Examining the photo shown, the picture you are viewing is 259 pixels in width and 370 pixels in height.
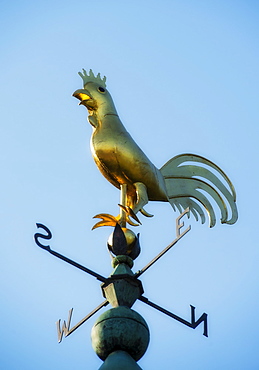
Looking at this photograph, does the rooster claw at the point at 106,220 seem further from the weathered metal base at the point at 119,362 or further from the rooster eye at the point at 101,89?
the rooster eye at the point at 101,89

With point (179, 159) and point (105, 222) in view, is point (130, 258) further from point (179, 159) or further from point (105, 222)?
point (179, 159)

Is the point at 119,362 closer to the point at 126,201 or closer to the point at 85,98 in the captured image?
the point at 126,201

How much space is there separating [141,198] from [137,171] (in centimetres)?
21

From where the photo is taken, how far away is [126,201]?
16.0ft

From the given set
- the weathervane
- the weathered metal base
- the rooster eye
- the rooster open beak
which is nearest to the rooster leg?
the weathervane

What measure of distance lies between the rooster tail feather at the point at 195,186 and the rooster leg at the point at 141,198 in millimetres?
505

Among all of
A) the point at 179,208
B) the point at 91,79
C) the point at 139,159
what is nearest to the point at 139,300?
the point at 139,159

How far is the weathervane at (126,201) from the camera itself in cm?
390

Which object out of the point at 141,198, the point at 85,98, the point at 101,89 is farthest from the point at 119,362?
the point at 101,89

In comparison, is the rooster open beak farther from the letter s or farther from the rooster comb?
the letter s

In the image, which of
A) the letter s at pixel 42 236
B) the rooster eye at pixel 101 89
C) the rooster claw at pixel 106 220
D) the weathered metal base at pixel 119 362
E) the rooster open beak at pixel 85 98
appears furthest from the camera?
the rooster eye at pixel 101 89

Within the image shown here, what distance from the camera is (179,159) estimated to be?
5746 millimetres

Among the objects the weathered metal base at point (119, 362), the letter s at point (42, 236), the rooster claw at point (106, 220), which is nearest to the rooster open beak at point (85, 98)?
the rooster claw at point (106, 220)

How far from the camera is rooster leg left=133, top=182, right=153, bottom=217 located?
15.8 feet
